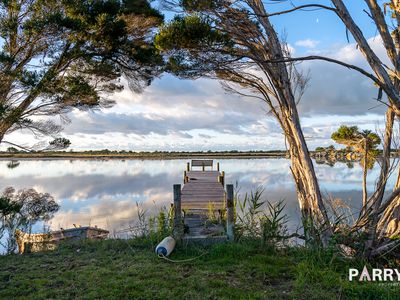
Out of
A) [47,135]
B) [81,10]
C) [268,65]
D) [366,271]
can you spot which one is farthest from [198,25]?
[47,135]

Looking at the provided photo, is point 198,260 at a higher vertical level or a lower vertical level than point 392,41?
lower

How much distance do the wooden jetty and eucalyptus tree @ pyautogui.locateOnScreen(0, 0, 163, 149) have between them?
3517mm

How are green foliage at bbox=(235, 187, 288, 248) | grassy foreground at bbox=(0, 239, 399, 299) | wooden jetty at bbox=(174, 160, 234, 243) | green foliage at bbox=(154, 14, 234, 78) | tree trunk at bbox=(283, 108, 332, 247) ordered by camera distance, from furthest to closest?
wooden jetty at bbox=(174, 160, 234, 243) < green foliage at bbox=(235, 187, 288, 248) < green foliage at bbox=(154, 14, 234, 78) < tree trunk at bbox=(283, 108, 332, 247) < grassy foreground at bbox=(0, 239, 399, 299)

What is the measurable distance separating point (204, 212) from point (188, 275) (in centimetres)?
447

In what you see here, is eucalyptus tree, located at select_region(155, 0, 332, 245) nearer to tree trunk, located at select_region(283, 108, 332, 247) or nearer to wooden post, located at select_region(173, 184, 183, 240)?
tree trunk, located at select_region(283, 108, 332, 247)

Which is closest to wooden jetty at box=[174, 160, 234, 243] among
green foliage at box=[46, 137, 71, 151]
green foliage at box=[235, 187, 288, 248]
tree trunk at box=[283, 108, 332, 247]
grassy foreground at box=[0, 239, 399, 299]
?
green foliage at box=[235, 187, 288, 248]

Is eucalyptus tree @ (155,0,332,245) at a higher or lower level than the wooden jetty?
higher

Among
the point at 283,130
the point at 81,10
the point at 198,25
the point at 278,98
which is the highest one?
the point at 81,10

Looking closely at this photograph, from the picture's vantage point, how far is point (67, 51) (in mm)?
9180

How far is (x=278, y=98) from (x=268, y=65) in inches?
22.8

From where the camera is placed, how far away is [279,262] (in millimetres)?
4676

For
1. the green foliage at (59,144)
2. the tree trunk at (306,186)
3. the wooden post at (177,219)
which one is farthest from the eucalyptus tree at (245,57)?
the green foliage at (59,144)

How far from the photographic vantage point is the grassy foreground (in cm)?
365

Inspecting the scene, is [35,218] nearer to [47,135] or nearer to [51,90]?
[47,135]
